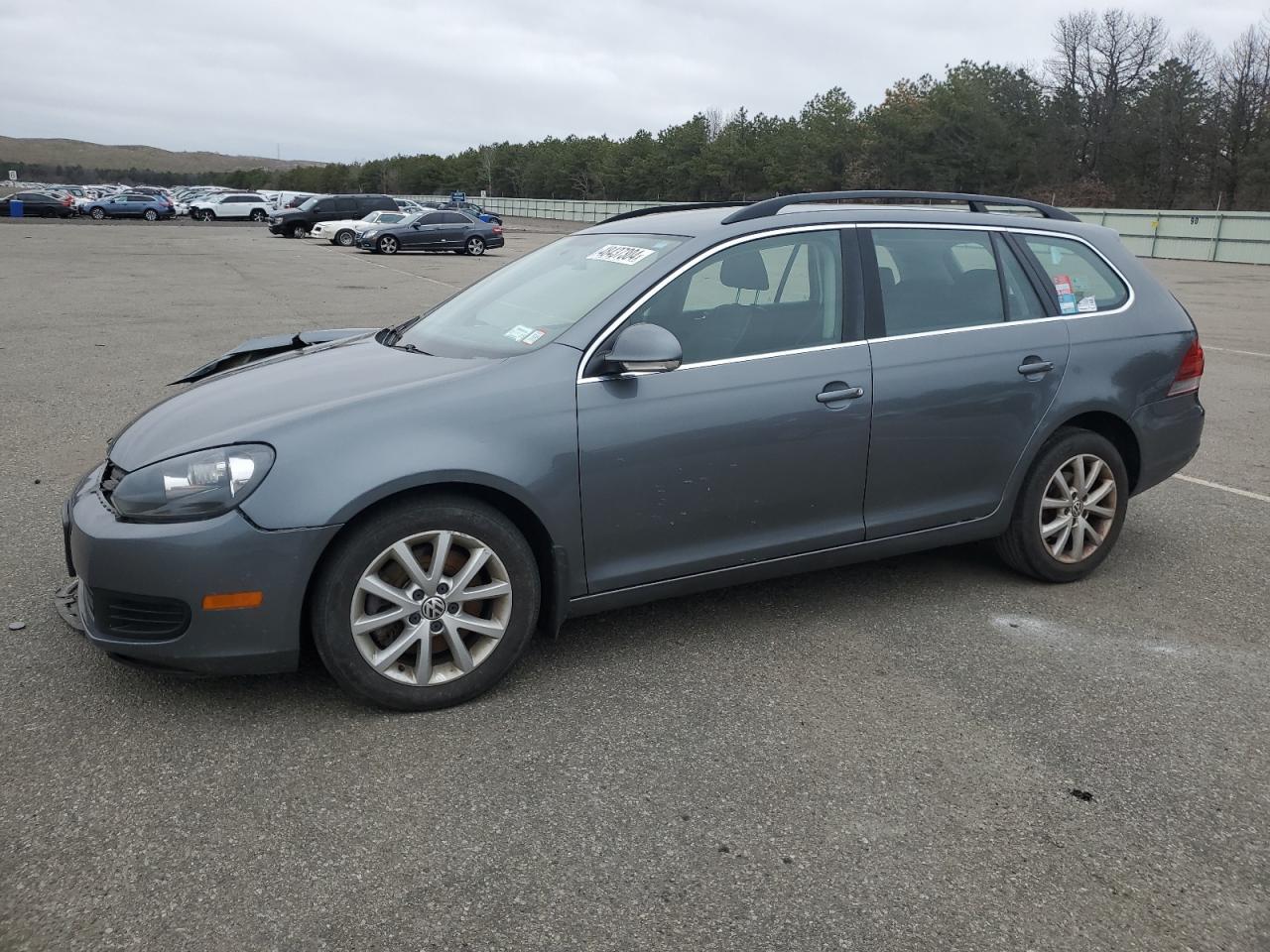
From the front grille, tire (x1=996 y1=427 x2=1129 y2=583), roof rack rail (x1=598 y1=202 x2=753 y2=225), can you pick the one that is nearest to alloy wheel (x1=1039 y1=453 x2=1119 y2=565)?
tire (x1=996 y1=427 x2=1129 y2=583)

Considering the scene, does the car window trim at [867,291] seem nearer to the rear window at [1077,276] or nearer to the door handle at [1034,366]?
the rear window at [1077,276]

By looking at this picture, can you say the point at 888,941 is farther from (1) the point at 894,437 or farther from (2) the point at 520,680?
(1) the point at 894,437

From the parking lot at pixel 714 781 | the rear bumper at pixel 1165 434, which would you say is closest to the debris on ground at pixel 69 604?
the parking lot at pixel 714 781

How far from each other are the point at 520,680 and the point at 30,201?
6315 centimetres

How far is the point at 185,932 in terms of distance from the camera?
96.9 inches

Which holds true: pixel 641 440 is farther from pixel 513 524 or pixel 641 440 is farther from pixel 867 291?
pixel 867 291

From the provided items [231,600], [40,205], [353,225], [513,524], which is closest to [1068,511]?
[513,524]

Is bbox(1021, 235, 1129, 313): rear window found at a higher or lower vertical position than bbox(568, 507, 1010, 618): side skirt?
higher

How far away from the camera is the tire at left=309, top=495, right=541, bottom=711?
132 inches

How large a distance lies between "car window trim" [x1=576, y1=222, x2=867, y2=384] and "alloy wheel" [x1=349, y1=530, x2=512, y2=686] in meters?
0.72

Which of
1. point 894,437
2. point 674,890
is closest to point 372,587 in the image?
point 674,890

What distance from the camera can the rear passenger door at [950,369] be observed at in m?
4.25

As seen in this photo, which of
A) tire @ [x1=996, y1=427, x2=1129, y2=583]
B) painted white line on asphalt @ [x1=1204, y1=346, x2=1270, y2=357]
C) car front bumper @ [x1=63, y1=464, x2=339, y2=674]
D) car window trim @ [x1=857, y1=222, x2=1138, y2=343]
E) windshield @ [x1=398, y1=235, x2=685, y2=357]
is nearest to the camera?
car front bumper @ [x1=63, y1=464, x2=339, y2=674]

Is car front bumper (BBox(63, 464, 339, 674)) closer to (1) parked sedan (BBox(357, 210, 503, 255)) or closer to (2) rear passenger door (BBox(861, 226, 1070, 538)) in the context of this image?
(2) rear passenger door (BBox(861, 226, 1070, 538))
